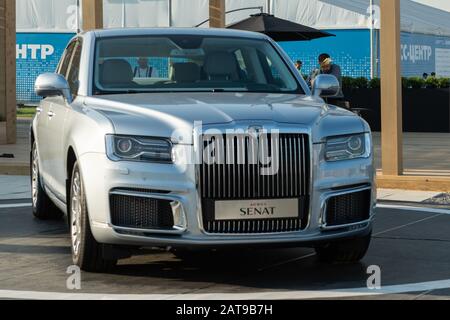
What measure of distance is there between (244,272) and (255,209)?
84 cm

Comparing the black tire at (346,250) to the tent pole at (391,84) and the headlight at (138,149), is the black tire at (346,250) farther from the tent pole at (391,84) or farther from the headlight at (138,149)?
the tent pole at (391,84)

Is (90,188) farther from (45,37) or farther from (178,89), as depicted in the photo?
(45,37)

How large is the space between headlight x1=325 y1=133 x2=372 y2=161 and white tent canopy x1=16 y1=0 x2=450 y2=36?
Answer: 96.0 feet

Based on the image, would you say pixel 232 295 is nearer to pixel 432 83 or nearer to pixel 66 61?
pixel 66 61

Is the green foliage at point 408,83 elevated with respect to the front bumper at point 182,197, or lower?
elevated

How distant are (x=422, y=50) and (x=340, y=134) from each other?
1321 inches

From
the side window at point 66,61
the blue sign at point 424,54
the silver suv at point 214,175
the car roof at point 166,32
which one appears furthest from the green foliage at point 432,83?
the silver suv at point 214,175

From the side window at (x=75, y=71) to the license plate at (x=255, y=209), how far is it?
215 centimetres

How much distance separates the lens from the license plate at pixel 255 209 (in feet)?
23.8

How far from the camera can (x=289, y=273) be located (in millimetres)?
7891

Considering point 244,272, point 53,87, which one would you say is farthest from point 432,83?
point 244,272

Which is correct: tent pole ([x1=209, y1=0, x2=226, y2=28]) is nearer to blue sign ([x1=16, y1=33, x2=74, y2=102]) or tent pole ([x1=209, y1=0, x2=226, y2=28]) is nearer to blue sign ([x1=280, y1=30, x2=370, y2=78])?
blue sign ([x1=280, y1=30, x2=370, y2=78])

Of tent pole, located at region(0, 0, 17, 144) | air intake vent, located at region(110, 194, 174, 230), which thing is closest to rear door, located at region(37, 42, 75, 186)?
air intake vent, located at region(110, 194, 174, 230)

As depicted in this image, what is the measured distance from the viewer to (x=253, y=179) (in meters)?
7.25
